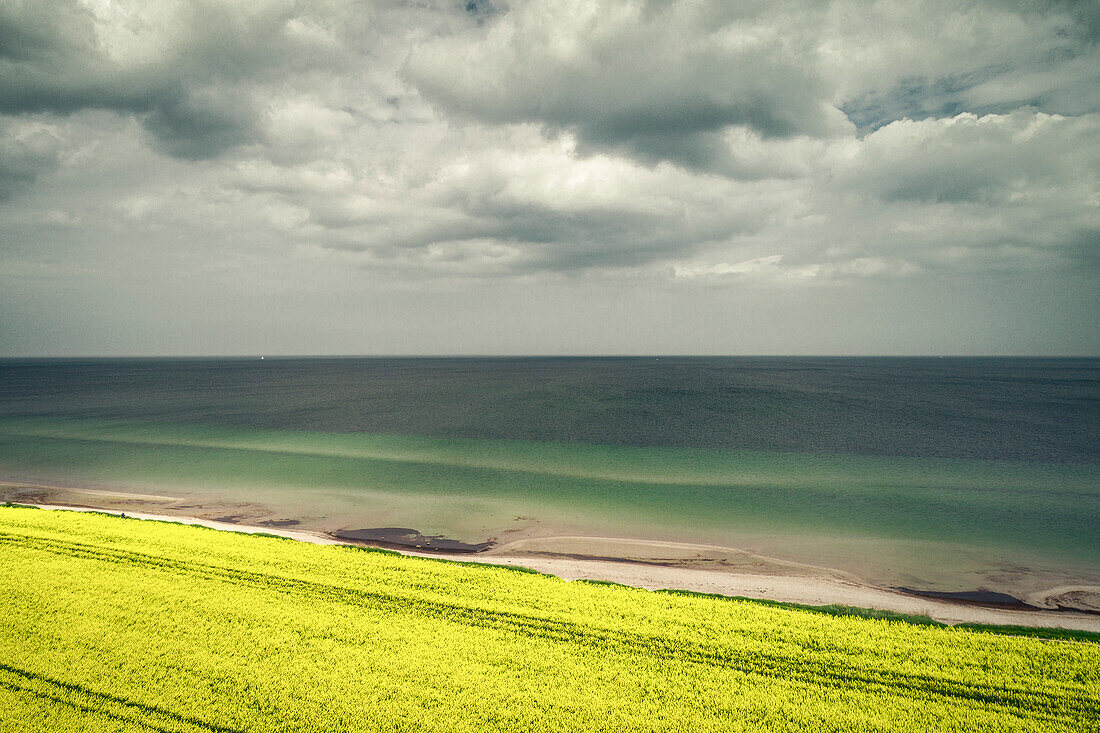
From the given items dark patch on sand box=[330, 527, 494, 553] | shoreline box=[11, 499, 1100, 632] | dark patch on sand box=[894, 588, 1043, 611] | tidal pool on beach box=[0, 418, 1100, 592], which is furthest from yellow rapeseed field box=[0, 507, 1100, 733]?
tidal pool on beach box=[0, 418, 1100, 592]

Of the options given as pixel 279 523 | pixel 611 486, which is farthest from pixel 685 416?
pixel 279 523

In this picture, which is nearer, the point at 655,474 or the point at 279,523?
the point at 279,523

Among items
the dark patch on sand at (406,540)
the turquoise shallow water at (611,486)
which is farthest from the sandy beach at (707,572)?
the turquoise shallow water at (611,486)

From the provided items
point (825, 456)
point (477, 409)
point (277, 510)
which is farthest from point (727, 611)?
point (477, 409)

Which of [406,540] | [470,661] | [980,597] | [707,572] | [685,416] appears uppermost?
[470,661]

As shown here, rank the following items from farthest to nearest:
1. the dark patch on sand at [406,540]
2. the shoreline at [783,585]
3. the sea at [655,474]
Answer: the sea at [655,474], the dark patch on sand at [406,540], the shoreline at [783,585]

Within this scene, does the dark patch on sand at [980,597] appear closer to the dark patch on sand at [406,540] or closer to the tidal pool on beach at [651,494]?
the tidal pool on beach at [651,494]

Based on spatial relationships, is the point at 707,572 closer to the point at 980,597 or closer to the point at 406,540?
the point at 980,597
